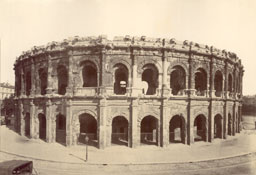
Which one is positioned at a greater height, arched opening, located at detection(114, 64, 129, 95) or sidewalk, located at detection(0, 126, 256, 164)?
arched opening, located at detection(114, 64, 129, 95)

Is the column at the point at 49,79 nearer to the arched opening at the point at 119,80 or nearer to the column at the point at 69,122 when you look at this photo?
the column at the point at 69,122

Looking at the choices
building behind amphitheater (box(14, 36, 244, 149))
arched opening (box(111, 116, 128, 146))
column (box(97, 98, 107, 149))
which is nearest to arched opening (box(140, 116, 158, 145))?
building behind amphitheater (box(14, 36, 244, 149))

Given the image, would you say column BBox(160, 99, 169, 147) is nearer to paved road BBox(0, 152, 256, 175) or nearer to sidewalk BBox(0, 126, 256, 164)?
sidewalk BBox(0, 126, 256, 164)

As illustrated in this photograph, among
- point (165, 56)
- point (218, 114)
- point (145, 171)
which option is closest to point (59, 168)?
point (145, 171)

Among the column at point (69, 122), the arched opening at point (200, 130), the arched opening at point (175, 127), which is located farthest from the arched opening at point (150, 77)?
the column at point (69, 122)

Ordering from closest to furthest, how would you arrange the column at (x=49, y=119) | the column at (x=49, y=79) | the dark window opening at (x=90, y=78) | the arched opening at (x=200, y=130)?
the column at (x=49, y=119)
the column at (x=49, y=79)
the dark window opening at (x=90, y=78)
the arched opening at (x=200, y=130)

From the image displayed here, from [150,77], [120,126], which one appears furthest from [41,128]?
[150,77]

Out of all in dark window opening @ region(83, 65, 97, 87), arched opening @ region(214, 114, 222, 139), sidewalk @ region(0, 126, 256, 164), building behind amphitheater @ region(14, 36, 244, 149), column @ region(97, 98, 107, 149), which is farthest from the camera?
arched opening @ region(214, 114, 222, 139)
